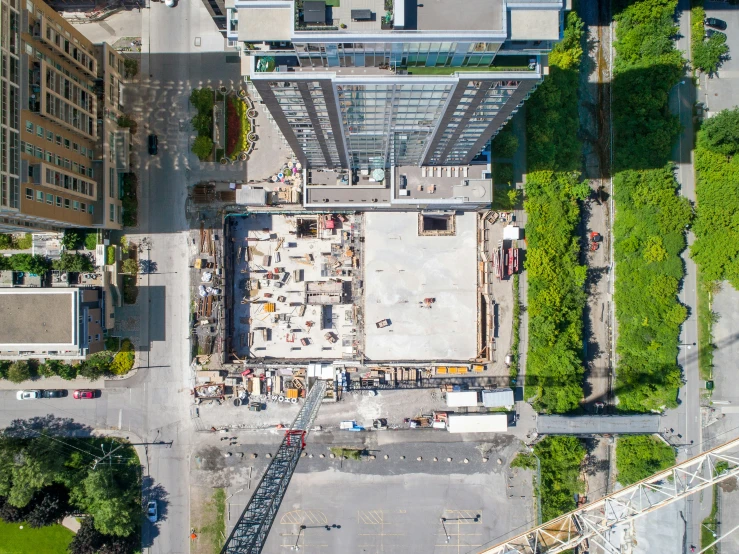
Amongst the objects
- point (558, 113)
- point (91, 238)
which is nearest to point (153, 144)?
point (91, 238)

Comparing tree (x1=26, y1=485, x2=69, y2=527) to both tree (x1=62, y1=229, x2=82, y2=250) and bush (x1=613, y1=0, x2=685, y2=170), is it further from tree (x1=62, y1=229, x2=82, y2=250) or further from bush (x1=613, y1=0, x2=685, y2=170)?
bush (x1=613, y1=0, x2=685, y2=170)

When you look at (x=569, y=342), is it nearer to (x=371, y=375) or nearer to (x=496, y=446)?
(x=496, y=446)

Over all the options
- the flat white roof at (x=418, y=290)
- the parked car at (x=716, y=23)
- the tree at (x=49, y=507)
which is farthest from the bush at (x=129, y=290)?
the parked car at (x=716, y=23)

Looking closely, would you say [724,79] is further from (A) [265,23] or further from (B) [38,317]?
(B) [38,317]

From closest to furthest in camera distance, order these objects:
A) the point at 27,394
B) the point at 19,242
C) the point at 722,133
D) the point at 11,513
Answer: the point at 11,513 < the point at 722,133 < the point at 19,242 < the point at 27,394

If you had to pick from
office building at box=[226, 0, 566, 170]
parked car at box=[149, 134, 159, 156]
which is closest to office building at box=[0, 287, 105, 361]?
parked car at box=[149, 134, 159, 156]

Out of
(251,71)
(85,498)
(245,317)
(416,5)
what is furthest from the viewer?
(245,317)

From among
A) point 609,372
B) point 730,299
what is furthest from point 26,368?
point 730,299
